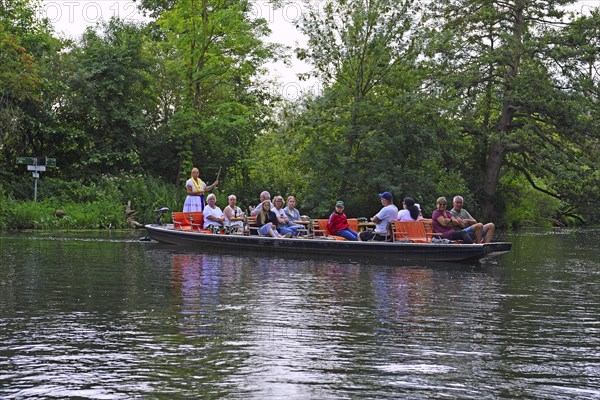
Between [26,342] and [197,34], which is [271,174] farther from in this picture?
[26,342]

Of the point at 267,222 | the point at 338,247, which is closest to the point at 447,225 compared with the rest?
the point at 338,247

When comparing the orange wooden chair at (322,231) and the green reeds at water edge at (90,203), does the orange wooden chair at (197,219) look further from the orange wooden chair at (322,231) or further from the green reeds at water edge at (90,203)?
the green reeds at water edge at (90,203)

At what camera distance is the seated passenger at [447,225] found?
18.8 metres

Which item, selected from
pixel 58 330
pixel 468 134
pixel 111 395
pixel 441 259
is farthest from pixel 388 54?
pixel 111 395

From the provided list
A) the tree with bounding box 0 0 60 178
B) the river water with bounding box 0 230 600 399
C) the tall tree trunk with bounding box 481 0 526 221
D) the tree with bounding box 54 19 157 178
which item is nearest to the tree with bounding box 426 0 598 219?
the tall tree trunk with bounding box 481 0 526 221

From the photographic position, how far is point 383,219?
19.5 meters

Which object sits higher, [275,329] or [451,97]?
[451,97]

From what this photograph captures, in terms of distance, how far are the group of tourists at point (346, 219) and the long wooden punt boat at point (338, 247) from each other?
1.34ft

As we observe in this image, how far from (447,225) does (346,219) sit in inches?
109

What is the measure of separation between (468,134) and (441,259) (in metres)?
23.2

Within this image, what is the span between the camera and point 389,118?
1462 inches

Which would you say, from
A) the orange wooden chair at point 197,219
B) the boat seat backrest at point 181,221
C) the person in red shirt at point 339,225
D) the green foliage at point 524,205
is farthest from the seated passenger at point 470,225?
the green foliage at point 524,205

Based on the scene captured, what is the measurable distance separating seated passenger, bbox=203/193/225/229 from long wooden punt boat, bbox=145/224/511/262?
1.16 ft

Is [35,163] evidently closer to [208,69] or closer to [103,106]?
[103,106]
